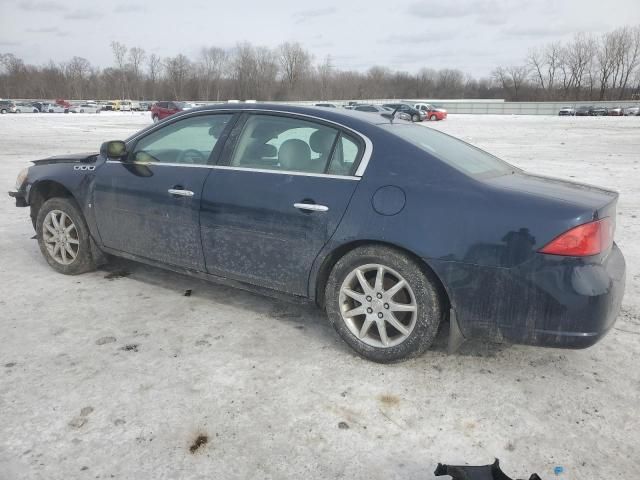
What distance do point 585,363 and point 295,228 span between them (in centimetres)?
197

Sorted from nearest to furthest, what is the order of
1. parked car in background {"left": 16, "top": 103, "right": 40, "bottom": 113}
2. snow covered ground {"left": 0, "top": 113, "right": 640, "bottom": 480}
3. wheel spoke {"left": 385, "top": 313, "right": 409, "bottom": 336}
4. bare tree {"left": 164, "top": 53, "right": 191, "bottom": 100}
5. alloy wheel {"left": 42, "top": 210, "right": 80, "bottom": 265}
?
snow covered ground {"left": 0, "top": 113, "right": 640, "bottom": 480} < wheel spoke {"left": 385, "top": 313, "right": 409, "bottom": 336} < alloy wheel {"left": 42, "top": 210, "right": 80, "bottom": 265} < parked car in background {"left": 16, "top": 103, "right": 40, "bottom": 113} < bare tree {"left": 164, "top": 53, "right": 191, "bottom": 100}

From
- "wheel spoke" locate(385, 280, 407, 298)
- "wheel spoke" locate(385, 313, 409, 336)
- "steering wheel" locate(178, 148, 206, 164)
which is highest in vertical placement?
"steering wheel" locate(178, 148, 206, 164)

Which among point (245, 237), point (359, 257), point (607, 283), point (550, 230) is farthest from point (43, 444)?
point (607, 283)

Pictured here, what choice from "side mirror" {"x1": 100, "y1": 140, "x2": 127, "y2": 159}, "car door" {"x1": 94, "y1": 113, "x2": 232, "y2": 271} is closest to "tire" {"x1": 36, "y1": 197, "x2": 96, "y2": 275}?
"car door" {"x1": 94, "y1": 113, "x2": 232, "y2": 271}

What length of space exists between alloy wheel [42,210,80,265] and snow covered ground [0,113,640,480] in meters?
0.55

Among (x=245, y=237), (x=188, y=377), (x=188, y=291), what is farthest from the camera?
(x=188, y=291)

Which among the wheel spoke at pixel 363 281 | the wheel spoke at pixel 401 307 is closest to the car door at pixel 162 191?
the wheel spoke at pixel 363 281

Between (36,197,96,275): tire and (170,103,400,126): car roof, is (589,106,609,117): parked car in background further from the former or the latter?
(36,197,96,275): tire

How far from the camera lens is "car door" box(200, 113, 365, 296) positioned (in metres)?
3.22

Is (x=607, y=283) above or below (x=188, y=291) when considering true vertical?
above

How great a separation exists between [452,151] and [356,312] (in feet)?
4.08

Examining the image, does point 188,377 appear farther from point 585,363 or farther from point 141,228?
point 585,363

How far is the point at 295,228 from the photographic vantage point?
10.7 ft

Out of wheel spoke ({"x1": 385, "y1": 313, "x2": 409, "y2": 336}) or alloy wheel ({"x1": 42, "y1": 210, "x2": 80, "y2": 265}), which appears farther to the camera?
alloy wheel ({"x1": 42, "y1": 210, "x2": 80, "y2": 265})
